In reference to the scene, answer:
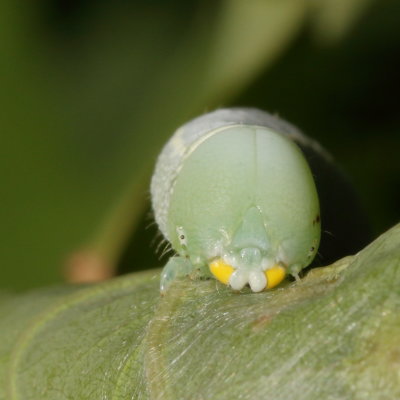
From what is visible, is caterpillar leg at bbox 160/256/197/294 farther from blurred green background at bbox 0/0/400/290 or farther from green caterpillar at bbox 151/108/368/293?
blurred green background at bbox 0/0/400/290

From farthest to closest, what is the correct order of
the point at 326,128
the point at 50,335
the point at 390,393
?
the point at 326,128
the point at 50,335
the point at 390,393

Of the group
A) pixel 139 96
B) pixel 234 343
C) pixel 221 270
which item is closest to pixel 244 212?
pixel 221 270

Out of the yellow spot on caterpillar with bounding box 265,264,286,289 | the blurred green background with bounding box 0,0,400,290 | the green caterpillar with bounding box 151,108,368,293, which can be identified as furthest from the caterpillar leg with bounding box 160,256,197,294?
the blurred green background with bounding box 0,0,400,290

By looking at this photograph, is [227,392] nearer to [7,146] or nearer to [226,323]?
[226,323]

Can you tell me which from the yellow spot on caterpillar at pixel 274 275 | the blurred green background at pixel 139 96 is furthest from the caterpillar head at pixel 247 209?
the blurred green background at pixel 139 96

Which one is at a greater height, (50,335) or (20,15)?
(20,15)

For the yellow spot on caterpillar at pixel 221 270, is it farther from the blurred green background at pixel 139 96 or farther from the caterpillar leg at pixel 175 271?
the blurred green background at pixel 139 96

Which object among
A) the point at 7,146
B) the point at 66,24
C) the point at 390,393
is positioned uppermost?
the point at 66,24

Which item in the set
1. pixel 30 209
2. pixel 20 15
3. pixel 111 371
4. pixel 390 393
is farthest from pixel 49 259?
pixel 390 393
